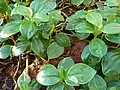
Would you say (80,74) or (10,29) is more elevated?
(10,29)

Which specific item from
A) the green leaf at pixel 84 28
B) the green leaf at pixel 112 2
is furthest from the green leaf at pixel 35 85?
the green leaf at pixel 112 2

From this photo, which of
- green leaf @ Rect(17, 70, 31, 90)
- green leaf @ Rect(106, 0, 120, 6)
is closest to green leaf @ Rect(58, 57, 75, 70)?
green leaf @ Rect(17, 70, 31, 90)

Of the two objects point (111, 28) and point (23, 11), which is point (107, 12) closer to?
point (111, 28)

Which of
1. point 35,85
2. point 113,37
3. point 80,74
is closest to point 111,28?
point 113,37

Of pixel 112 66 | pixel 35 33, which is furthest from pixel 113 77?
pixel 35 33

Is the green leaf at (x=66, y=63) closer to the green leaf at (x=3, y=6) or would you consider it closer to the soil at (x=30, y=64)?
the soil at (x=30, y=64)

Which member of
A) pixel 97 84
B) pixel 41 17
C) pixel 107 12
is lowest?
pixel 97 84

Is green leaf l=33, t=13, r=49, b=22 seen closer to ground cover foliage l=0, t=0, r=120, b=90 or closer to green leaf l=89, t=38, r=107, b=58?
ground cover foliage l=0, t=0, r=120, b=90

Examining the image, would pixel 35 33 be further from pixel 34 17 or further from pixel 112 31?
pixel 112 31
